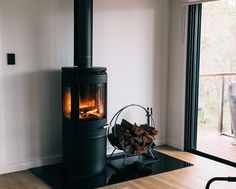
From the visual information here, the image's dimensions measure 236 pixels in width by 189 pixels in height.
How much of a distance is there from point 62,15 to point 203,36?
1924 millimetres

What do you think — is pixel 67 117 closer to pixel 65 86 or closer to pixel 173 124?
pixel 65 86

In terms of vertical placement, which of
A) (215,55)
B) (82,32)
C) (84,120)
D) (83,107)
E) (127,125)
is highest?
(82,32)

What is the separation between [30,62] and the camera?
3.43 meters

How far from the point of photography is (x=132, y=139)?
3551mm

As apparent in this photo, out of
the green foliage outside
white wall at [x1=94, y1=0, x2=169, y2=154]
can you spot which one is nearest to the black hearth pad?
white wall at [x1=94, y1=0, x2=169, y2=154]

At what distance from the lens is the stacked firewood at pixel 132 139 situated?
11.6 ft

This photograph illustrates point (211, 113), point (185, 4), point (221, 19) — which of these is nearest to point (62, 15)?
point (185, 4)

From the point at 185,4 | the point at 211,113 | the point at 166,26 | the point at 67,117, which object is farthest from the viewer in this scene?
the point at 211,113

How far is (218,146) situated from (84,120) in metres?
2.07

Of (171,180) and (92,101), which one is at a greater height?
(92,101)

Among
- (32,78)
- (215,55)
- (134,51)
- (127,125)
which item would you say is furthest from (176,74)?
(32,78)

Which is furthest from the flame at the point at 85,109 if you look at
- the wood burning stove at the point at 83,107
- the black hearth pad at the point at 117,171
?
the black hearth pad at the point at 117,171

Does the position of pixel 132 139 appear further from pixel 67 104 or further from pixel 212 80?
pixel 212 80

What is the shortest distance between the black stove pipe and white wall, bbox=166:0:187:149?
135 centimetres
